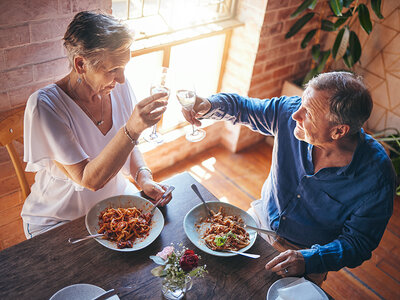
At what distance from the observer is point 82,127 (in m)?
1.77

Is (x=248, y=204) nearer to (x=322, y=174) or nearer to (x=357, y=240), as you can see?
(x=322, y=174)

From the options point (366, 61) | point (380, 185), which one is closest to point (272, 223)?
point (380, 185)

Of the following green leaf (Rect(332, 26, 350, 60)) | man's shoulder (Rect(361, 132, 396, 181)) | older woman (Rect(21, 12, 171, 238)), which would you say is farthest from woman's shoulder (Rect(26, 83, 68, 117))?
green leaf (Rect(332, 26, 350, 60))

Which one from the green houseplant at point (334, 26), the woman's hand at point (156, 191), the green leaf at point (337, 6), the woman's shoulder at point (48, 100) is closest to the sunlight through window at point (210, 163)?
the green houseplant at point (334, 26)

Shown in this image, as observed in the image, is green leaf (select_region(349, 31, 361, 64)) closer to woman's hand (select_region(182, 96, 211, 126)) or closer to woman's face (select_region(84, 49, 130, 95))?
woman's hand (select_region(182, 96, 211, 126))

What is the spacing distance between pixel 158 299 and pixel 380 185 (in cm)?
105

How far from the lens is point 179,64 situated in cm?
304

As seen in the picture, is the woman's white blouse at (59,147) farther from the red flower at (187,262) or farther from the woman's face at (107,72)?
the red flower at (187,262)

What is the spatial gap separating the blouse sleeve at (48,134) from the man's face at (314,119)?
972 millimetres

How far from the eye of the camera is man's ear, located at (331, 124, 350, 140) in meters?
1.70

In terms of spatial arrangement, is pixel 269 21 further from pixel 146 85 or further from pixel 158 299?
pixel 158 299

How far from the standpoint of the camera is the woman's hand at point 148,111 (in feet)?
4.82

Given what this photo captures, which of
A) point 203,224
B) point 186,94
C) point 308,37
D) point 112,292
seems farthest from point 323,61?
point 112,292

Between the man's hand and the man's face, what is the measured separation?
52 centimetres
